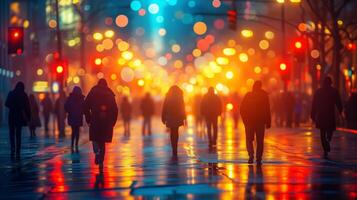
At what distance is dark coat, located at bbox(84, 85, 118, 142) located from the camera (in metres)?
20.2

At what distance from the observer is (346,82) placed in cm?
6825

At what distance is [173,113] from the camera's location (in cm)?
2484

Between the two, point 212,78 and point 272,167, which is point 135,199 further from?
point 212,78

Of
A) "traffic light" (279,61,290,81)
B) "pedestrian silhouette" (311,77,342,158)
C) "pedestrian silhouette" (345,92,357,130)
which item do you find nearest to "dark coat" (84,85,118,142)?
"pedestrian silhouette" (311,77,342,158)

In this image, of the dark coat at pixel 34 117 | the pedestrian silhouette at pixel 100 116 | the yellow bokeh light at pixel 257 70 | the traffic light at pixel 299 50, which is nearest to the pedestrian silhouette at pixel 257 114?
the pedestrian silhouette at pixel 100 116

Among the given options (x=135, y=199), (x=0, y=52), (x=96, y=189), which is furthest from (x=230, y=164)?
(x=0, y=52)

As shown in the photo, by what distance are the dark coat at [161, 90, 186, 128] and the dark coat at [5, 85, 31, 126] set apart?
3.49 m

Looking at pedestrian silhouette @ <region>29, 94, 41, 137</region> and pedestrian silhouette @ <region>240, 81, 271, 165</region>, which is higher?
pedestrian silhouette @ <region>29, 94, 41, 137</region>

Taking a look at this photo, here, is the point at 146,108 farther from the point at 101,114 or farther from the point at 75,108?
the point at 101,114

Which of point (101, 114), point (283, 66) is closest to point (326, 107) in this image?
point (101, 114)

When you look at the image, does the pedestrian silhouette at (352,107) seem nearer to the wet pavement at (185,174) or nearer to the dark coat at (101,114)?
the wet pavement at (185,174)

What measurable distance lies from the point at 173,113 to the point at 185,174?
23.2 ft

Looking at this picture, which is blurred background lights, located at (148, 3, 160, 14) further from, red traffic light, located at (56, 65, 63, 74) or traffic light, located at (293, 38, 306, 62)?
red traffic light, located at (56, 65, 63, 74)

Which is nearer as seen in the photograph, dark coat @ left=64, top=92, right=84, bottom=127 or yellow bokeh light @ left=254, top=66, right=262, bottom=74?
dark coat @ left=64, top=92, right=84, bottom=127
